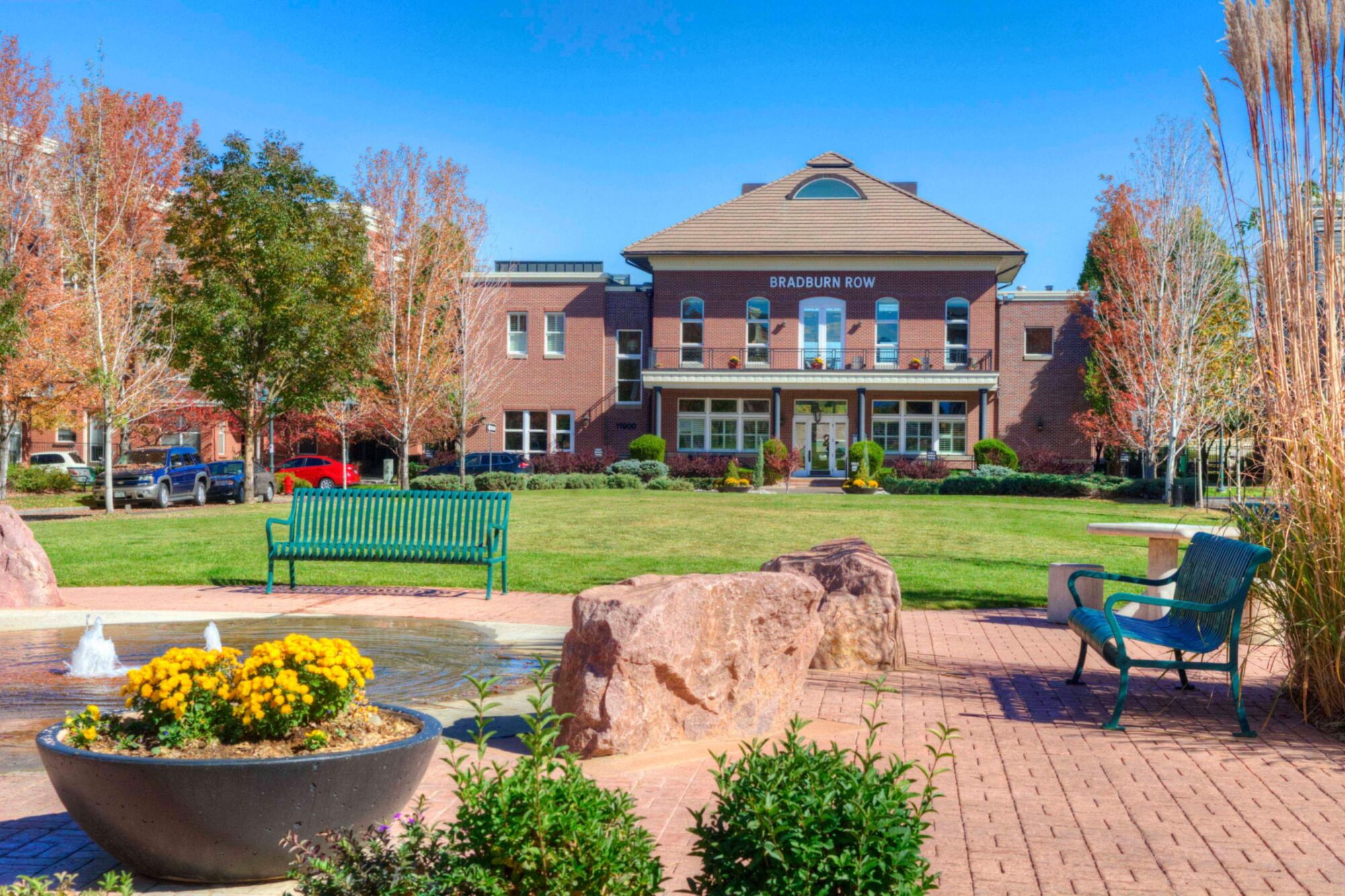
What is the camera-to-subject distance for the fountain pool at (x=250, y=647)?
6328 mm

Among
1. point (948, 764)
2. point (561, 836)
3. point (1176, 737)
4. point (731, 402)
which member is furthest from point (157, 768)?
point (731, 402)

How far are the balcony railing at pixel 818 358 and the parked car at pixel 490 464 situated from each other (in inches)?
244

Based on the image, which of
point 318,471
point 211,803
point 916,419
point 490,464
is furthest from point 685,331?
point 211,803

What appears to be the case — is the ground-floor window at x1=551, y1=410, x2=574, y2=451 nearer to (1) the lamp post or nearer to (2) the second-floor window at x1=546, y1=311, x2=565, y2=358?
(2) the second-floor window at x1=546, y1=311, x2=565, y2=358

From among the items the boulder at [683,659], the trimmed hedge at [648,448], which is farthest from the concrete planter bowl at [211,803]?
the trimmed hedge at [648,448]

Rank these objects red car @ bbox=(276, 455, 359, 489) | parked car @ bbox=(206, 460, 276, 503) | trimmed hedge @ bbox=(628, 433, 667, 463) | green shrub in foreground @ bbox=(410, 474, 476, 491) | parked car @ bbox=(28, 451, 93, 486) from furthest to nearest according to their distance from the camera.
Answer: trimmed hedge @ bbox=(628, 433, 667, 463) < red car @ bbox=(276, 455, 359, 489) < parked car @ bbox=(28, 451, 93, 486) < parked car @ bbox=(206, 460, 276, 503) < green shrub in foreground @ bbox=(410, 474, 476, 491)

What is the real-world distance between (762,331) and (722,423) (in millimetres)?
3683

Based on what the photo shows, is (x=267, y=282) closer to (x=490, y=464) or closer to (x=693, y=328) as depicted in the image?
(x=490, y=464)

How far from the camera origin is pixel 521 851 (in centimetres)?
283

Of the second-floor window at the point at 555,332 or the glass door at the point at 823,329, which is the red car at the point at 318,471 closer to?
the second-floor window at the point at 555,332

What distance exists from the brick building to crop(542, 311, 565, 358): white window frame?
3.1 inches

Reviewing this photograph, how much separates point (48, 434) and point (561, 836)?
46690 millimetres

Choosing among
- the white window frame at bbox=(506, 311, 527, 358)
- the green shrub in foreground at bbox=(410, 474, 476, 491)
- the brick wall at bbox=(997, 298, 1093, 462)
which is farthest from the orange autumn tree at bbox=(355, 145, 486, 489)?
the brick wall at bbox=(997, 298, 1093, 462)

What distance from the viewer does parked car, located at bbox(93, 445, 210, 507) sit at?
87.6 ft
